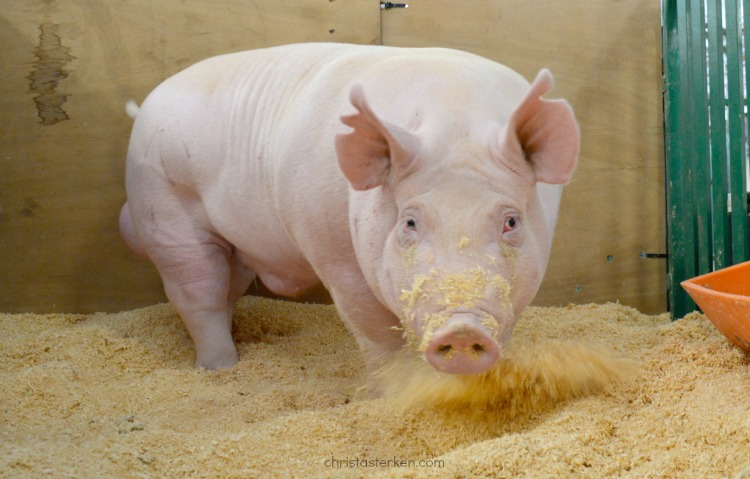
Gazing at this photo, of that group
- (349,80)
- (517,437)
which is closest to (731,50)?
(349,80)

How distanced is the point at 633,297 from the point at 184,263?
2468 mm

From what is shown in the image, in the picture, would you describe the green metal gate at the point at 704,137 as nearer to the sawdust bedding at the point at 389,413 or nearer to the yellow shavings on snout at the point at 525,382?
the sawdust bedding at the point at 389,413

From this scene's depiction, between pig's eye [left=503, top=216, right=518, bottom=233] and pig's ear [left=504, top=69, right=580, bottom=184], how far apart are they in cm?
20

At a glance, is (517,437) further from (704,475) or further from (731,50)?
(731,50)

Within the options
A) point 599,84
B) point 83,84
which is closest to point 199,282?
point 83,84

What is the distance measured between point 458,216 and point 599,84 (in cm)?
242

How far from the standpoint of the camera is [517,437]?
2.47m

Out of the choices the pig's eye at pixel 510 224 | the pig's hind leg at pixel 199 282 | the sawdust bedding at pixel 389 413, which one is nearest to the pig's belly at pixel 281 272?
the pig's hind leg at pixel 199 282

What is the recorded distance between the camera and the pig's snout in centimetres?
229

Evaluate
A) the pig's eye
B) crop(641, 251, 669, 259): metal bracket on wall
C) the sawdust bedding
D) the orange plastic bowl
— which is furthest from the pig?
crop(641, 251, 669, 259): metal bracket on wall

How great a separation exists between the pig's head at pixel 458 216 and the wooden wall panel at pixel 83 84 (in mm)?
2052

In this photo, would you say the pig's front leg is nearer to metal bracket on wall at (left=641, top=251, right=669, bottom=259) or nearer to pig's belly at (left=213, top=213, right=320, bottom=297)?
pig's belly at (left=213, top=213, right=320, bottom=297)

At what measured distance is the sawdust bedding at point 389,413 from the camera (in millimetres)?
2369

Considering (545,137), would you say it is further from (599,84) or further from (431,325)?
(599,84)
